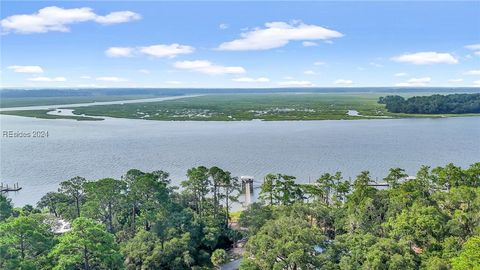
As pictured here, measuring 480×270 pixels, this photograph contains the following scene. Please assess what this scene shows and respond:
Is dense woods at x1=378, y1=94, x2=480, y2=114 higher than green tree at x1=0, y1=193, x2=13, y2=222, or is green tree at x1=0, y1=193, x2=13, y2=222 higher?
dense woods at x1=378, y1=94, x2=480, y2=114

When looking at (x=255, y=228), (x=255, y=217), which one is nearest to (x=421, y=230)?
(x=255, y=228)

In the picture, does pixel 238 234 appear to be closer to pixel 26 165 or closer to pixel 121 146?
pixel 26 165

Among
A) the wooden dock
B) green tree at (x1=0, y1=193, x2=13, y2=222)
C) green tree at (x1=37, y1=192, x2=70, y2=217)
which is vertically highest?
green tree at (x1=0, y1=193, x2=13, y2=222)

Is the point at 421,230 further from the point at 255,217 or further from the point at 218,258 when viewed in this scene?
the point at 218,258

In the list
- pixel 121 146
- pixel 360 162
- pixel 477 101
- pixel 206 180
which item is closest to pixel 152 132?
pixel 121 146

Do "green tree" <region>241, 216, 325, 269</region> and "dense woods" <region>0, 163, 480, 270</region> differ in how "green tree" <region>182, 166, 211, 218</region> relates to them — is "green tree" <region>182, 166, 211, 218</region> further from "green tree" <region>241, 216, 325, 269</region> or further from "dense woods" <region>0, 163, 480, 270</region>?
"green tree" <region>241, 216, 325, 269</region>

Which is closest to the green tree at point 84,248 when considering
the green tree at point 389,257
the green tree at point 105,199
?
the green tree at point 105,199

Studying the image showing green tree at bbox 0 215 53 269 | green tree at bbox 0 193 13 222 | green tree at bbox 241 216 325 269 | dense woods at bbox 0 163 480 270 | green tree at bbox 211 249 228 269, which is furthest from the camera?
green tree at bbox 0 193 13 222

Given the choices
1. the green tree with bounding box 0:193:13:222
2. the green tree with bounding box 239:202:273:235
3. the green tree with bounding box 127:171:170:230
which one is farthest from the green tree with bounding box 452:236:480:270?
the green tree with bounding box 0:193:13:222
